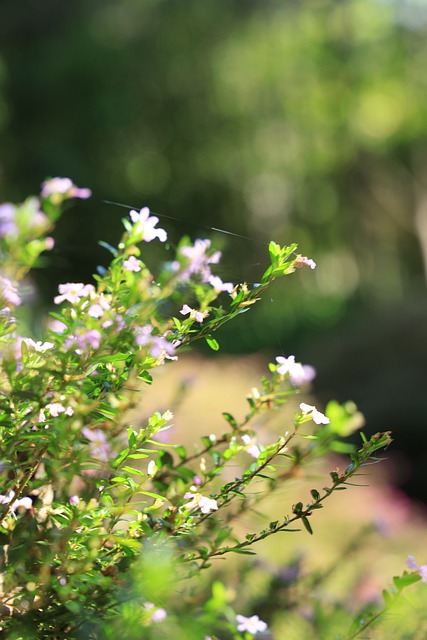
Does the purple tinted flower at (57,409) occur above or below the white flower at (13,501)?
above

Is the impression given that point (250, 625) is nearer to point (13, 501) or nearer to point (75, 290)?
point (13, 501)

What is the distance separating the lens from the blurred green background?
2241 centimetres

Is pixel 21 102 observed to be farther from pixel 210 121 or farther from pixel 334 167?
pixel 334 167

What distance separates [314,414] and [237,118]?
2605 cm

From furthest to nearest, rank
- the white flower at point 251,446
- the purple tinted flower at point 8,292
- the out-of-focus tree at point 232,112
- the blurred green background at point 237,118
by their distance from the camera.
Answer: the out-of-focus tree at point 232,112
the blurred green background at point 237,118
the white flower at point 251,446
the purple tinted flower at point 8,292

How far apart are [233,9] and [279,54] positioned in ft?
11.1

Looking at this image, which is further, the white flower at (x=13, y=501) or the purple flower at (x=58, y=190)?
the white flower at (x=13, y=501)

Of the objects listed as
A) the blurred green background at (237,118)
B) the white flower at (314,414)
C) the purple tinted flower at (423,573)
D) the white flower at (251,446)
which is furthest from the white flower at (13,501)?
the blurred green background at (237,118)

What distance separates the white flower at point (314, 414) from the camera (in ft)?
4.66

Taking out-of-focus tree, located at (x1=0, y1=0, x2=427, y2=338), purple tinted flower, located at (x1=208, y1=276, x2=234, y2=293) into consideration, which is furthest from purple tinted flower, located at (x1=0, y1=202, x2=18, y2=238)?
out-of-focus tree, located at (x1=0, y1=0, x2=427, y2=338)

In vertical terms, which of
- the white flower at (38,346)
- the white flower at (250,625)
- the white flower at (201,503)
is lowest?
the white flower at (250,625)

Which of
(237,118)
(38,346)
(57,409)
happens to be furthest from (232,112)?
(57,409)

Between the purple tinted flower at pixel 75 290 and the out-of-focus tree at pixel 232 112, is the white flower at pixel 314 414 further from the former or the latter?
the out-of-focus tree at pixel 232 112

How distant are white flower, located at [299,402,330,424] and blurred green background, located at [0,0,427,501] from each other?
15.1 metres
